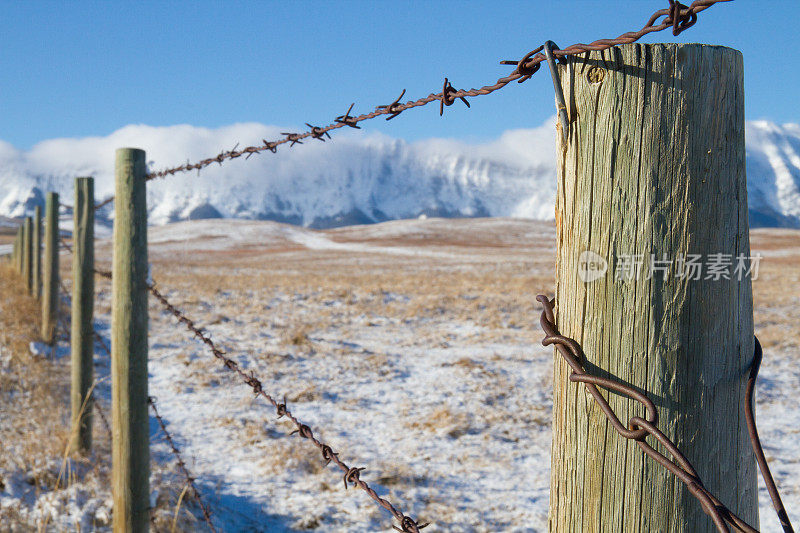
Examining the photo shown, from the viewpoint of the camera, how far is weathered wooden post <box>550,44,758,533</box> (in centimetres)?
87

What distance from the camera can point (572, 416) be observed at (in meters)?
1.00

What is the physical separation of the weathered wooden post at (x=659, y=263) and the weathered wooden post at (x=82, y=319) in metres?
3.57

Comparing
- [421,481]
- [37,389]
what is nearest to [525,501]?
[421,481]

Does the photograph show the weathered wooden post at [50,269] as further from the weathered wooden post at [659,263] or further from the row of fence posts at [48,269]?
the weathered wooden post at [659,263]

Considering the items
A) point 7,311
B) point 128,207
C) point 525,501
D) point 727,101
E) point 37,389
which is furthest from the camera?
point 7,311

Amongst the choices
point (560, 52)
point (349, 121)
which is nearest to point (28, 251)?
point (349, 121)

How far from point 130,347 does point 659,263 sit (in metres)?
2.23

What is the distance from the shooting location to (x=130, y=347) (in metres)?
2.42

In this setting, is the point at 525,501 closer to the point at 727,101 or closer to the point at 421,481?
the point at 421,481

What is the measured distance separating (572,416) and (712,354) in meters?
0.25

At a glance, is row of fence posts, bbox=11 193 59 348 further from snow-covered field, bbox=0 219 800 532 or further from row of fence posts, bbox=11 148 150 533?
row of fence posts, bbox=11 148 150 533

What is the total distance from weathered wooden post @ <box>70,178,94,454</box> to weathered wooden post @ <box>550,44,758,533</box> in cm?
357

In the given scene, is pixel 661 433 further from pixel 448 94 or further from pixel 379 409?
pixel 379 409


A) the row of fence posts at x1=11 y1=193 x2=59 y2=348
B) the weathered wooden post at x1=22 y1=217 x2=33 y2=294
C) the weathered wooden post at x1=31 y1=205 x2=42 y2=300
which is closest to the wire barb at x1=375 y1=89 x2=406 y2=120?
the row of fence posts at x1=11 y1=193 x2=59 y2=348
